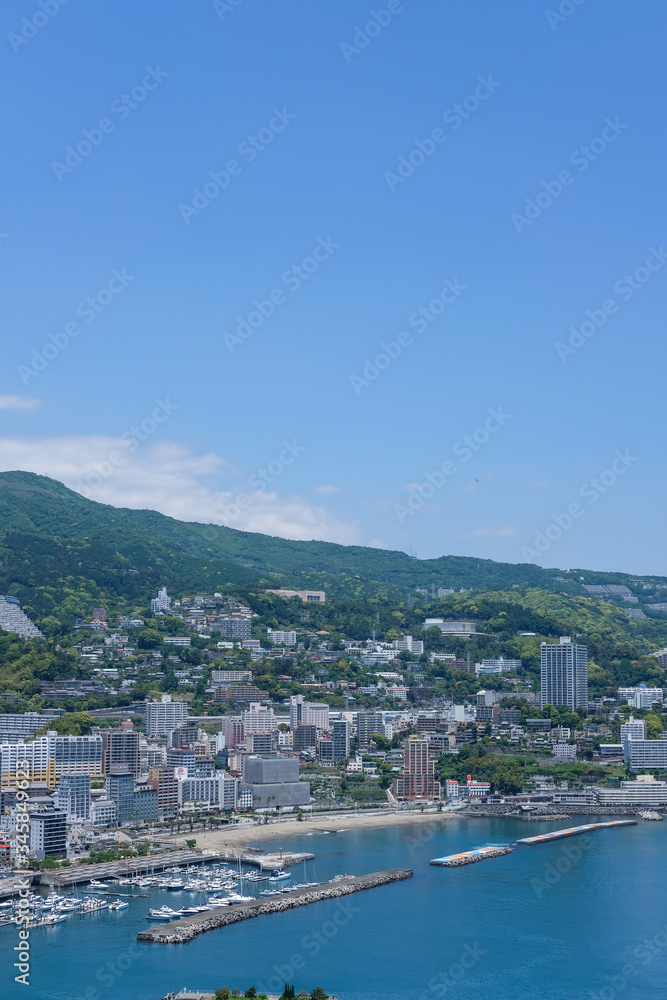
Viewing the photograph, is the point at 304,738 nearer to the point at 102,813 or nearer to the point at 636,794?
the point at 636,794

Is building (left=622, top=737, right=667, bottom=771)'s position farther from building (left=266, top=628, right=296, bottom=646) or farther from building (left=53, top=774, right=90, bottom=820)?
building (left=53, top=774, right=90, bottom=820)

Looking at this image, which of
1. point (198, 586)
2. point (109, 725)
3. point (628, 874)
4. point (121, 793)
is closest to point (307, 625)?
point (198, 586)

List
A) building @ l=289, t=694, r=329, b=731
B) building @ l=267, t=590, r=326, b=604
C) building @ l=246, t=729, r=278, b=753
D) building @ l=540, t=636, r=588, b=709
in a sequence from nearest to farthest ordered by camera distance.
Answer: building @ l=246, t=729, r=278, b=753, building @ l=289, t=694, r=329, b=731, building @ l=540, t=636, r=588, b=709, building @ l=267, t=590, r=326, b=604

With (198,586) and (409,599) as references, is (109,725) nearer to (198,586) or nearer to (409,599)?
(198,586)

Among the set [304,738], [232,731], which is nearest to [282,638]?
[304,738]

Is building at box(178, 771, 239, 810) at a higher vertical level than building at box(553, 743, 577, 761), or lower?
lower

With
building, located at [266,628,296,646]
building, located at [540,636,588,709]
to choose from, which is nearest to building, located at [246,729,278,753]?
building, located at [540,636,588,709]
